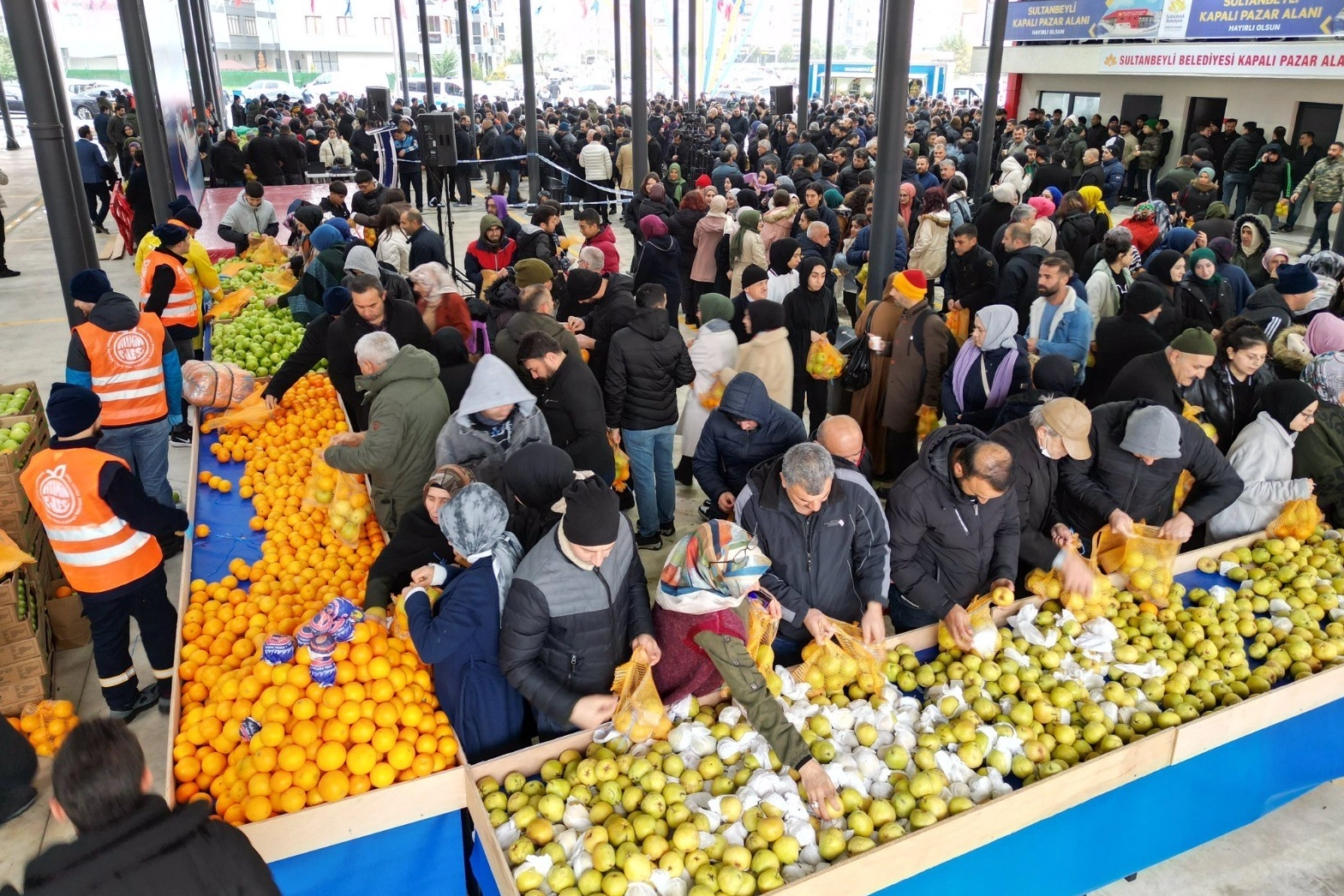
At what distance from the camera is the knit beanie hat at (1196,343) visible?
426 cm

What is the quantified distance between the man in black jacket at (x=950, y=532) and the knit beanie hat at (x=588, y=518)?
140 cm

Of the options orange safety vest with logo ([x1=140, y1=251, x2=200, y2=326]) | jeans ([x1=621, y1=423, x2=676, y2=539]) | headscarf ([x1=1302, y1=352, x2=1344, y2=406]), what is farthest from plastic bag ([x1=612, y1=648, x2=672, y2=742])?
orange safety vest with logo ([x1=140, y1=251, x2=200, y2=326])

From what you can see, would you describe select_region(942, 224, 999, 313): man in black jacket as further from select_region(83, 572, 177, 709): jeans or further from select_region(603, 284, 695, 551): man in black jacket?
select_region(83, 572, 177, 709): jeans

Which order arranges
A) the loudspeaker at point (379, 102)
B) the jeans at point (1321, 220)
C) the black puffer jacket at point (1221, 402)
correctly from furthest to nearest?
the loudspeaker at point (379, 102)
the jeans at point (1321, 220)
the black puffer jacket at point (1221, 402)

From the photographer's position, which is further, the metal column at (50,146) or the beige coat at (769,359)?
the metal column at (50,146)

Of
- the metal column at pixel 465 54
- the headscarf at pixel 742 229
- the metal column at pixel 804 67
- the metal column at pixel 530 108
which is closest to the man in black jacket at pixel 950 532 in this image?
the headscarf at pixel 742 229

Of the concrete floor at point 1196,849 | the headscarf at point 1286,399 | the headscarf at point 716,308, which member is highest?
the headscarf at point 716,308

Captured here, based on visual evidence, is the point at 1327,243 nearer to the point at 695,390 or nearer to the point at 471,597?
the point at 695,390

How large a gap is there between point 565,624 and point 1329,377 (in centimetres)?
399

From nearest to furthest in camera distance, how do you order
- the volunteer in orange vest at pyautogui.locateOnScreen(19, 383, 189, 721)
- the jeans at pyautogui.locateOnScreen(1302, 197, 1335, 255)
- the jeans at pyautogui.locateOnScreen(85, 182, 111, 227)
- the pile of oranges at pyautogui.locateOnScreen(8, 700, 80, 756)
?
the volunteer in orange vest at pyautogui.locateOnScreen(19, 383, 189, 721) < the pile of oranges at pyautogui.locateOnScreen(8, 700, 80, 756) < the jeans at pyautogui.locateOnScreen(1302, 197, 1335, 255) < the jeans at pyautogui.locateOnScreen(85, 182, 111, 227)

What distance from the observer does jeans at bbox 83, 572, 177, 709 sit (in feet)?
12.9

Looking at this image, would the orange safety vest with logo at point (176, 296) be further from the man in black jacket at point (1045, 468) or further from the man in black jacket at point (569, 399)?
the man in black jacket at point (1045, 468)

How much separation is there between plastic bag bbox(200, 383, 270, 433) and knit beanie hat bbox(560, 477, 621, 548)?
3322 mm

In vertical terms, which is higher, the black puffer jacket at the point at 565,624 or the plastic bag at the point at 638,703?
the black puffer jacket at the point at 565,624
